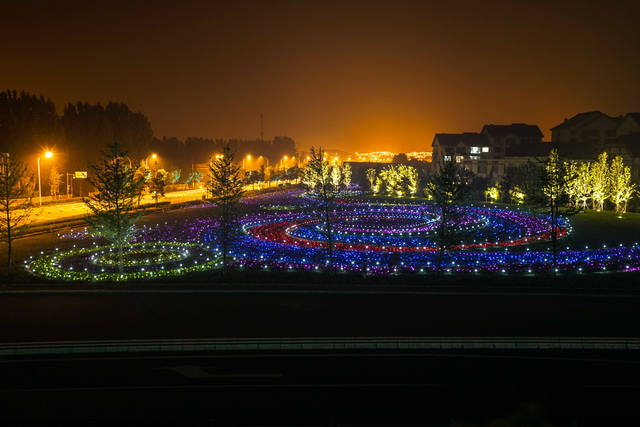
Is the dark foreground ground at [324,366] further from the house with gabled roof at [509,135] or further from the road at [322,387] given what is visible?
the house with gabled roof at [509,135]

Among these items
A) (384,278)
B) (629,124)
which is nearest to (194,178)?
(629,124)

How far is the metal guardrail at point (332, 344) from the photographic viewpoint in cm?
1386

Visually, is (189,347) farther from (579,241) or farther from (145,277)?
(579,241)

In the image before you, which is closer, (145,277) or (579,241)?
(145,277)

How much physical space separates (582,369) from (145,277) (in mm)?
18139

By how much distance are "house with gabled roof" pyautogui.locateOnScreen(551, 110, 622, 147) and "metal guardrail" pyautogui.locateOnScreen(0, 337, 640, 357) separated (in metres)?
70.2

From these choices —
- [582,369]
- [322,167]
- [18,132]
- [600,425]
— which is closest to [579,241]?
[322,167]

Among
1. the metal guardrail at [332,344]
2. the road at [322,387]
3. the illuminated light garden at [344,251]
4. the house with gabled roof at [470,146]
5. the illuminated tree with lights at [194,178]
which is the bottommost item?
the road at [322,387]

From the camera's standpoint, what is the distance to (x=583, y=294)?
1942 cm

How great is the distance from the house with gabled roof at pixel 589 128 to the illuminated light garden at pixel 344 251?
4364 centimetres

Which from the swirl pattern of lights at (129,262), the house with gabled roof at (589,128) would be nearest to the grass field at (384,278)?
the swirl pattern of lights at (129,262)

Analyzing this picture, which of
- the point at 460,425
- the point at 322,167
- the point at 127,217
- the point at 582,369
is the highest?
the point at 322,167

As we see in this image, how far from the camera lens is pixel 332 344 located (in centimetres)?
1407

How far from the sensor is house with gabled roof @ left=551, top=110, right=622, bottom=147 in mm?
77188
